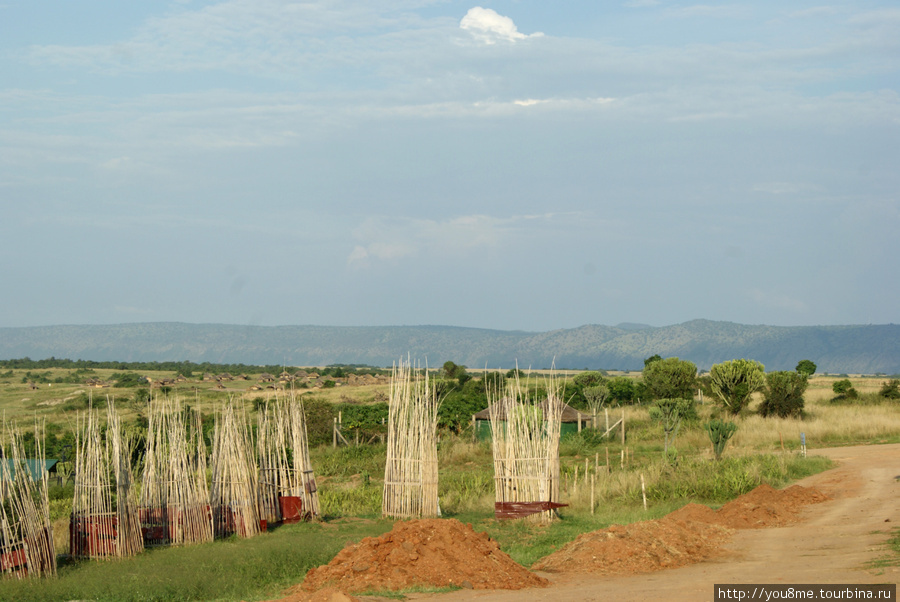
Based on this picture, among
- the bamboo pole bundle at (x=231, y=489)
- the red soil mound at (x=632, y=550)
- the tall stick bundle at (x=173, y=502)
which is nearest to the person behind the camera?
the red soil mound at (x=632, y=550)

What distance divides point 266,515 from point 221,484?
1473mm

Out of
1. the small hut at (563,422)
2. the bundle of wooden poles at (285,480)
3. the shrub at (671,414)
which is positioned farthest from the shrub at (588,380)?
the bundle of wooden poles at (285,480)

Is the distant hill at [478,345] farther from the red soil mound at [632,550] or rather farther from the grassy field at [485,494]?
the red soil mound at [632,550]

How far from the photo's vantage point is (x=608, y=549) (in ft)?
37.1

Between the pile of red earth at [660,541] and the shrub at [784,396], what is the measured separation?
18.2m

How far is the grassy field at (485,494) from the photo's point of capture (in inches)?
398

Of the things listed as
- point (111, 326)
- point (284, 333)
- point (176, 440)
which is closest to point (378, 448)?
point (176, 440)

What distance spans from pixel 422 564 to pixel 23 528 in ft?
17.3

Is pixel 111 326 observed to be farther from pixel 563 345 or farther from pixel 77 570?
pixel 77 570

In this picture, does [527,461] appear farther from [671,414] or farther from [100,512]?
[671,414]

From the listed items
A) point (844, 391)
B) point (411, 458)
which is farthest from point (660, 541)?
point (844, 391)

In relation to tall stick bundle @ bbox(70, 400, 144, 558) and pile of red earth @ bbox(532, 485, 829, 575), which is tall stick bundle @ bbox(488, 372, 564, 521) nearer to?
pile of red earth @ bbox(532, 485, 829, 575)

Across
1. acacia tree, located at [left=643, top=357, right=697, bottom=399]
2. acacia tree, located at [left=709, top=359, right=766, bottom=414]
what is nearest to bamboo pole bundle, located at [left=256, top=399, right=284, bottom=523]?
acacia tree, located at [left=709, top=359, right=766, bottom=414]

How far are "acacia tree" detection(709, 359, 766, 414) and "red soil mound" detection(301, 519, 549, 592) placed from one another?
84.8 ft
